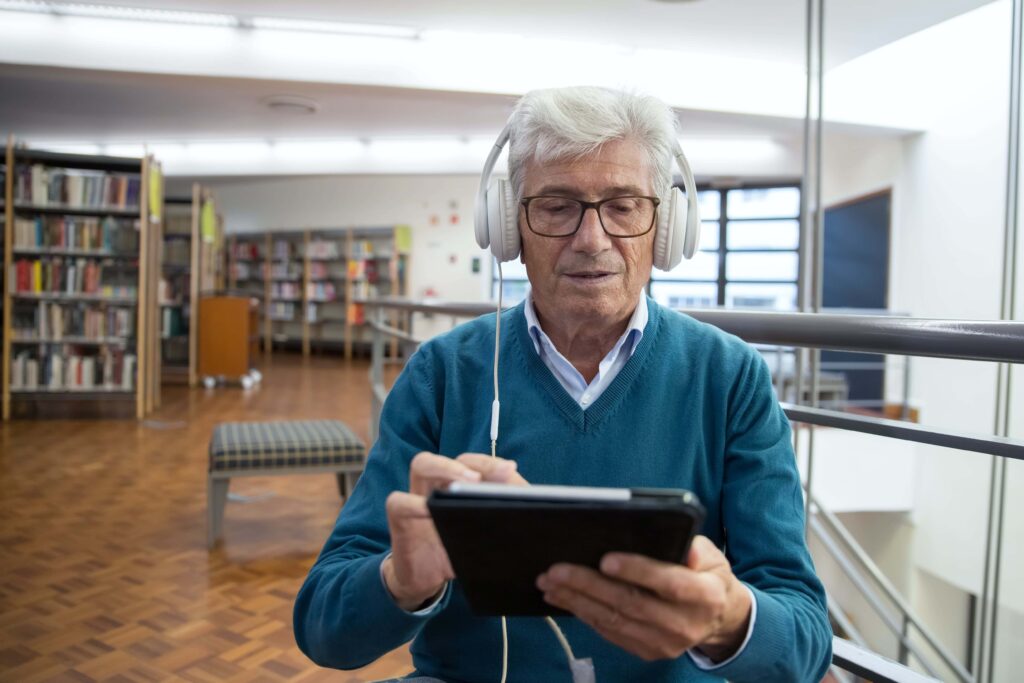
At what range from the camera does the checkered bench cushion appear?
303 centimetres

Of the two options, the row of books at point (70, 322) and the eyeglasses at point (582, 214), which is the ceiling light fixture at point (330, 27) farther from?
the eyeglasses at point (582, 214)

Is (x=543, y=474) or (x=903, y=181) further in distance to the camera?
(x=903, y=181)

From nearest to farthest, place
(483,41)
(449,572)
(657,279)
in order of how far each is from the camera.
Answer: (449,572) < (483,41) < (657,279)

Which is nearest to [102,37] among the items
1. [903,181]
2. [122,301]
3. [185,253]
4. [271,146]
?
[122,301]

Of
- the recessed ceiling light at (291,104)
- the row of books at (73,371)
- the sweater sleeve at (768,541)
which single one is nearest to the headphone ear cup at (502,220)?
the sweater sleeve at (768,541)

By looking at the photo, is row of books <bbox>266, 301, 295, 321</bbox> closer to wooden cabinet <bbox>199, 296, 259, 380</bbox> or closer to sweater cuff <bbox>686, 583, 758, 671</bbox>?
wooden cabinet <bbox>199, 296, 259, 380</bbox>

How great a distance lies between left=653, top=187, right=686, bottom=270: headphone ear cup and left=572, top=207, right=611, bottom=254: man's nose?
95 mm

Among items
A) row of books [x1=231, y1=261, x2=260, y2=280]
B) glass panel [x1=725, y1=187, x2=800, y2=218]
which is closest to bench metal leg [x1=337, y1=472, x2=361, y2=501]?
glass panel [x1=725, y1=187, x2=800, y2=218]

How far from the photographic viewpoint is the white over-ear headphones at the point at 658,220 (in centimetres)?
103

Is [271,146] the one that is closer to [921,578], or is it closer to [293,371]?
[293,371]

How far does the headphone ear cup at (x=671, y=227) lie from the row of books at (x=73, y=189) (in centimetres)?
609

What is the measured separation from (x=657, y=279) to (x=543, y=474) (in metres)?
10.0

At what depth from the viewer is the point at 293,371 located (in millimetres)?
9727

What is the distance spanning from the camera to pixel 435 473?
70 centimetres
